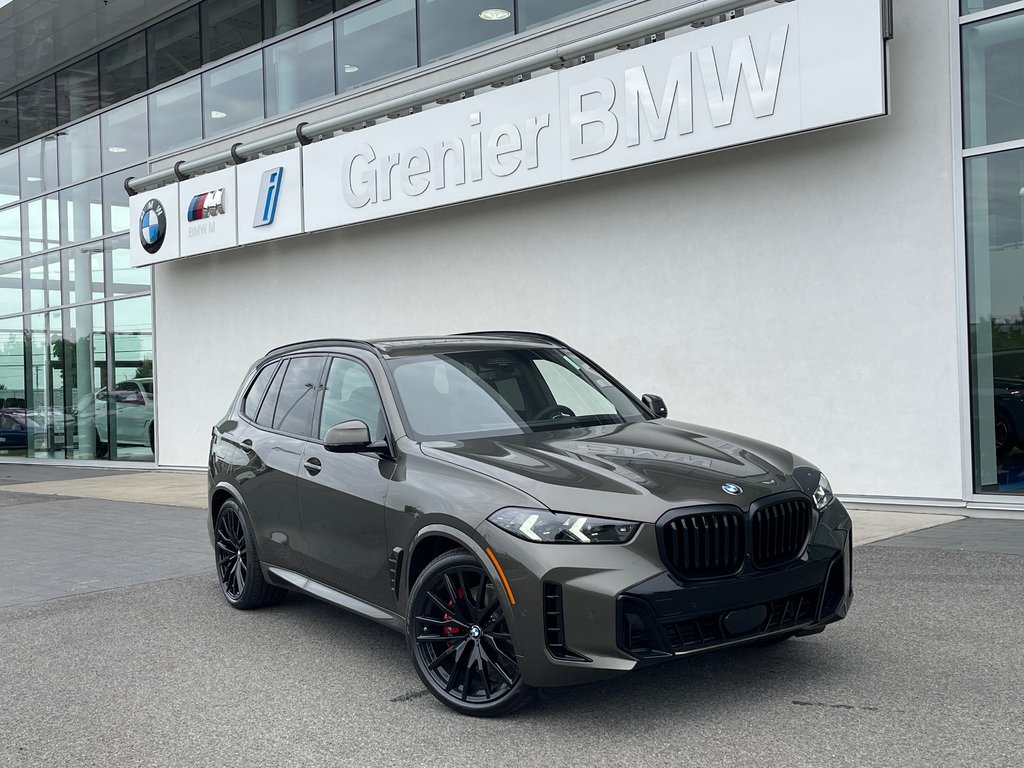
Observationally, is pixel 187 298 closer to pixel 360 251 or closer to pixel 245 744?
pixel 360 251

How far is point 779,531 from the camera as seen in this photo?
4.42 metres

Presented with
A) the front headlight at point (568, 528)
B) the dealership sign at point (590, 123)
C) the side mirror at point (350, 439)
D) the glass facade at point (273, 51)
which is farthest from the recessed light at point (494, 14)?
the front headlight at point (568, 528)

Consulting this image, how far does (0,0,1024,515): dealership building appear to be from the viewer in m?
9.73

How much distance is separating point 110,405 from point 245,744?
1843cm

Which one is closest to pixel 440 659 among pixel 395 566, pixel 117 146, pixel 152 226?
pixel 395 566

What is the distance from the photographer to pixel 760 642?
Answer: 14.4ft

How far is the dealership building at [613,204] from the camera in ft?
31.9

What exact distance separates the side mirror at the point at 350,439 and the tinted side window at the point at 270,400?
5.50 ft

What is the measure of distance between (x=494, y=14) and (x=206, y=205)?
6.46m

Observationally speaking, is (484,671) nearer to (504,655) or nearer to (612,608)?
(504,655)

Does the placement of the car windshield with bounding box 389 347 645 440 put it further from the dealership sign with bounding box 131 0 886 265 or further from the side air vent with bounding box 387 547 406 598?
the dealership sign with bounding box 131 0 886 265

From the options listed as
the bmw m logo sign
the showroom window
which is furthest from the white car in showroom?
the showroom window

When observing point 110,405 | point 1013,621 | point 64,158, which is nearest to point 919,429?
point 1013,621

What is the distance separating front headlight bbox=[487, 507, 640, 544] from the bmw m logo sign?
14538 mm
